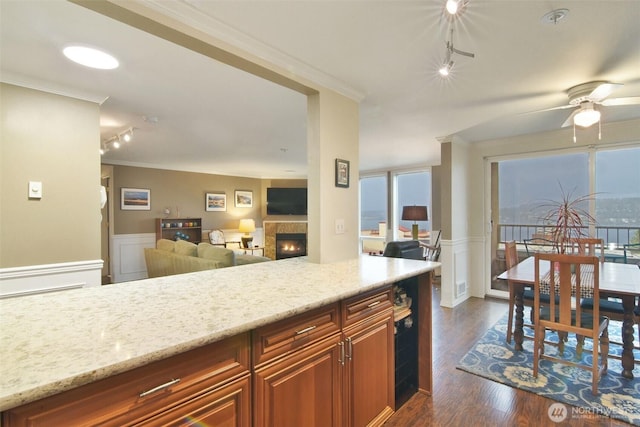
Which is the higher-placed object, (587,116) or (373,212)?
(587,116)

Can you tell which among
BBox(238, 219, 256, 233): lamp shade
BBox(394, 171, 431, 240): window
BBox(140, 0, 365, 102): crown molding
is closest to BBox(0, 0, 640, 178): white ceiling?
BBox(140, 0, 365, 102): crown molding

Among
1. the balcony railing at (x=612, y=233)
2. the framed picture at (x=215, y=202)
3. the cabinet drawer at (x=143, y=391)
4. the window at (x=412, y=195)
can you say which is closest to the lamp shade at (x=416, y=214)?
the window at (x=412, y=195)

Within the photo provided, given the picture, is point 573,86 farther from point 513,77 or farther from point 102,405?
point 102,405

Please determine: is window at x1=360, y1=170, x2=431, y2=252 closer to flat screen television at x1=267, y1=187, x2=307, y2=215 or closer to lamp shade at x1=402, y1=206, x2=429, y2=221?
lamp shade at x1=402, y1=206, x2=429, y2=221

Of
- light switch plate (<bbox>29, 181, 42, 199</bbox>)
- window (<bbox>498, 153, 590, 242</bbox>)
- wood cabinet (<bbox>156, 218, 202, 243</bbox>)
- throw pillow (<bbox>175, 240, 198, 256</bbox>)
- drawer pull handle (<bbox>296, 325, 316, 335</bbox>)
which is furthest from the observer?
wood cabinet (<bbox>156, 218, 202, 243</bbox>)

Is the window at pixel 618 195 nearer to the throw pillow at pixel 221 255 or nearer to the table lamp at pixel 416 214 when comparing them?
the table lamp at pixel 416 214

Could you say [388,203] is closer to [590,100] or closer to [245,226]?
[245,226]

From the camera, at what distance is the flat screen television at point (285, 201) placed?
832cm

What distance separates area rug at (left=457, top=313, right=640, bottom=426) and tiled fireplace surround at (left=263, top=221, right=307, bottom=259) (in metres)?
5.74

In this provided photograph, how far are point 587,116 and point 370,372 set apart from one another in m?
2.54

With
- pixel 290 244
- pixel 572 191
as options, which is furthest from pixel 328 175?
pixel 290 244

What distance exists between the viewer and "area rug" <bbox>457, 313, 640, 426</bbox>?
79.0 inches

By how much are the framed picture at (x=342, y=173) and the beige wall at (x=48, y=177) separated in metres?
2.04

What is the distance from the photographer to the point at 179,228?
6770 millimetres
